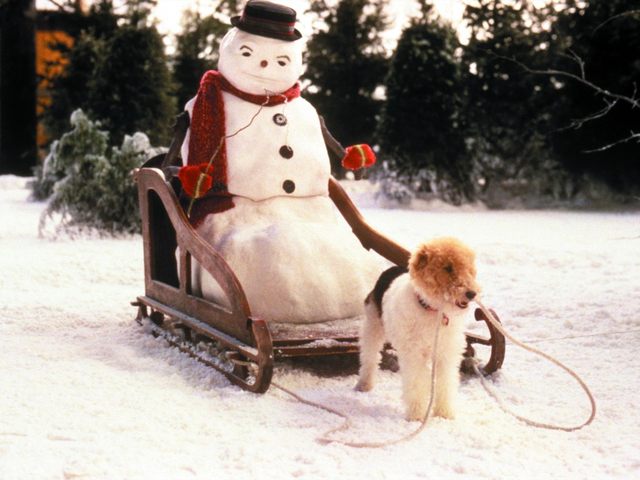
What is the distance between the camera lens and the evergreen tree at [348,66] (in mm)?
14422

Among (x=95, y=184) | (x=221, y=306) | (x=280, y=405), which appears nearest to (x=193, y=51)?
(x=95, y=184)

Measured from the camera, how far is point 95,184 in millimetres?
7078

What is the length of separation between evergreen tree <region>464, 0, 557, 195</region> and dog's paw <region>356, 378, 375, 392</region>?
8.92 m

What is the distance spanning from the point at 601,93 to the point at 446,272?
8928 millimetres

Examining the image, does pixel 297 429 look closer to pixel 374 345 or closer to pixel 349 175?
pixel 374 345

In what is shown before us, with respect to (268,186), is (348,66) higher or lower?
higher

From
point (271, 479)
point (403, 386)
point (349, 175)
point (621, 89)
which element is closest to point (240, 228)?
point (403, 386)

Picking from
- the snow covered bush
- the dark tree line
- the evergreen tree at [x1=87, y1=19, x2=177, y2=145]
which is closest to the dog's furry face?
the snow covered bush

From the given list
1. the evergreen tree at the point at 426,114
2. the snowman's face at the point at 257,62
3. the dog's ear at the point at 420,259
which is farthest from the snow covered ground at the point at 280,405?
the evergreen tree at the point at 426,114

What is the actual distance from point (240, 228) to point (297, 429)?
124 cm

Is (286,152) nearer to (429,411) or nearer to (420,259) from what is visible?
(420,259)

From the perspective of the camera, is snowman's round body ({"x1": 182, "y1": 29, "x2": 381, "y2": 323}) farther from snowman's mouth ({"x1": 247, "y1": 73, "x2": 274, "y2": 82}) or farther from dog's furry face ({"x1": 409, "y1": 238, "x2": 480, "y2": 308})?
dog's furry face ({"x1": 409, "y1": 238, "x2": 480, "y2": 308})

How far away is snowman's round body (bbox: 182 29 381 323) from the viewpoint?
3.08 m

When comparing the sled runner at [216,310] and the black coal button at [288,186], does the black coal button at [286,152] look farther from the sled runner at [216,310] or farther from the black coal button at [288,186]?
the sled runner at [216,310]
